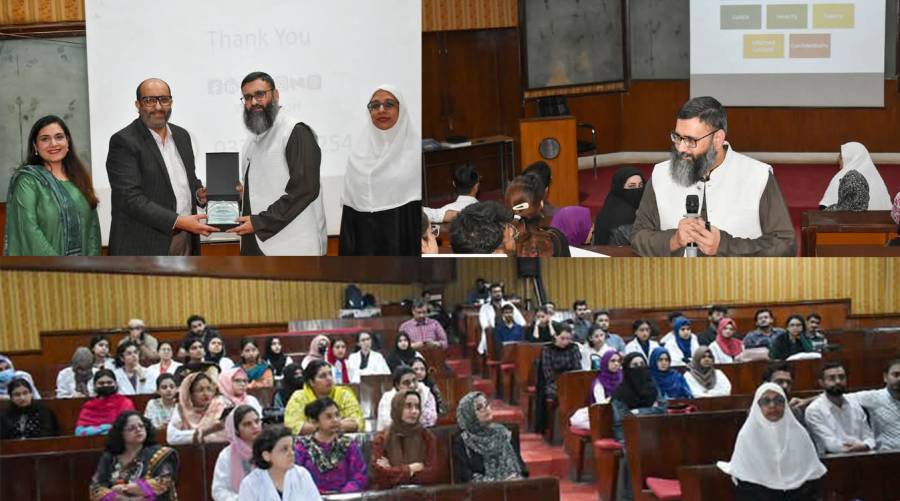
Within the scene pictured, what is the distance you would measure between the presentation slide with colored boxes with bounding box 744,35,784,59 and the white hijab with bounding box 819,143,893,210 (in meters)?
0.64

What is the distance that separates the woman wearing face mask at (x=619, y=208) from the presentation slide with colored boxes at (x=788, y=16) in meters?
1.78

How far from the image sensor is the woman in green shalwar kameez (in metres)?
3.32

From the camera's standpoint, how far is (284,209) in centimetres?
378

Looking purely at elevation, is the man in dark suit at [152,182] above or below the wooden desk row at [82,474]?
above

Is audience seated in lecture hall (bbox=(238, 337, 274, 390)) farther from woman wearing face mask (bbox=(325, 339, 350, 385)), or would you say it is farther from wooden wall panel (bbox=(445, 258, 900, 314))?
wooden wall panel (bbox=(445, 258, 900, 314))

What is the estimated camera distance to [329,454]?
110 inches

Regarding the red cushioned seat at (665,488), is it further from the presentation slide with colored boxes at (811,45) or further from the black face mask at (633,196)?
the presentation slide with colored boxes at (811,45)

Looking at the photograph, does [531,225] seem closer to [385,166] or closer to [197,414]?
[197,414]

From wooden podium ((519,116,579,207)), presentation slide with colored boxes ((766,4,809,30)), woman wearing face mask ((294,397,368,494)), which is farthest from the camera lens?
wooden podium ((519,116,579,207))

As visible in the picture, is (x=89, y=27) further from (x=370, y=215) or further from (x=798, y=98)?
(x=798, y=98)

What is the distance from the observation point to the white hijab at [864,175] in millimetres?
5562

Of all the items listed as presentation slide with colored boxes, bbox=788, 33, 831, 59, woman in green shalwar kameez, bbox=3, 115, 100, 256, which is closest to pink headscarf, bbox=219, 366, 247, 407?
woman in green shalwar kameez, bbox=3, 115, 100, 256

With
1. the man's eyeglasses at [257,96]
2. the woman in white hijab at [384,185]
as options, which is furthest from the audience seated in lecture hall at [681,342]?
the man's eyeglasses at [257,96]

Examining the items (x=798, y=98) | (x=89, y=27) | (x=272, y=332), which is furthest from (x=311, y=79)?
(x=798, y=98)
